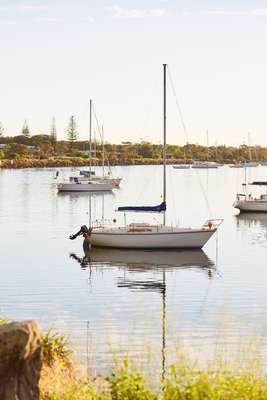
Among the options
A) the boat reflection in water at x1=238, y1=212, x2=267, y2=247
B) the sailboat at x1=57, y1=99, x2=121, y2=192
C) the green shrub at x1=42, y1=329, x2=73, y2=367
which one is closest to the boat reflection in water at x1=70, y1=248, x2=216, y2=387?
the boat reflection in water at x1=238, y1=212, x2=267, y2=247

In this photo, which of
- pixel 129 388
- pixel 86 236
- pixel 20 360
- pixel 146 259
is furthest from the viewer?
pixel 86 236

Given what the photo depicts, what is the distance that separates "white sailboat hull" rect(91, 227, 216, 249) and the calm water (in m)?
0.59

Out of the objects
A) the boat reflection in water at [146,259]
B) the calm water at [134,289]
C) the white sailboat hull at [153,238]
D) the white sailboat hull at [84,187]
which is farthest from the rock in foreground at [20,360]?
the white sailboat hull at [84,187]

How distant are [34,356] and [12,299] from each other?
22.9 m

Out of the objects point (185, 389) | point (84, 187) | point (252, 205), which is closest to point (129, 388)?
point (185, 389)

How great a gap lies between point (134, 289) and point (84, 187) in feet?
245

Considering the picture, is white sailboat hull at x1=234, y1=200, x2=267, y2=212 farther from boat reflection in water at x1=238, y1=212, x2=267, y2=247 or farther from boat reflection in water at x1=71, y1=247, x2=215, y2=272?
boat reflection in water at x1=71, y1=247, x2=215, y2=272

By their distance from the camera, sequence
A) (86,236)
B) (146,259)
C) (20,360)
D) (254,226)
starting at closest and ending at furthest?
(20,360) < (146,259) < (86,236) < (254,226)

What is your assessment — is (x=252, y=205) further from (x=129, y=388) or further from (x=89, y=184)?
(x=129, y=388)

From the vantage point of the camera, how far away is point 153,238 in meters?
46.3

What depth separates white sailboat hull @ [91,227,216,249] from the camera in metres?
46.0

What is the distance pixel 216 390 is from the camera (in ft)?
34.7

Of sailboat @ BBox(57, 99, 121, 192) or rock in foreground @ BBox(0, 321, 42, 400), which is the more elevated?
rock in foreground @ BBox(0, 321, 42, 400)

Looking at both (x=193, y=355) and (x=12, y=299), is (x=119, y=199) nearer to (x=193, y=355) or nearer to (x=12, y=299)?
(x=12, y=299)
